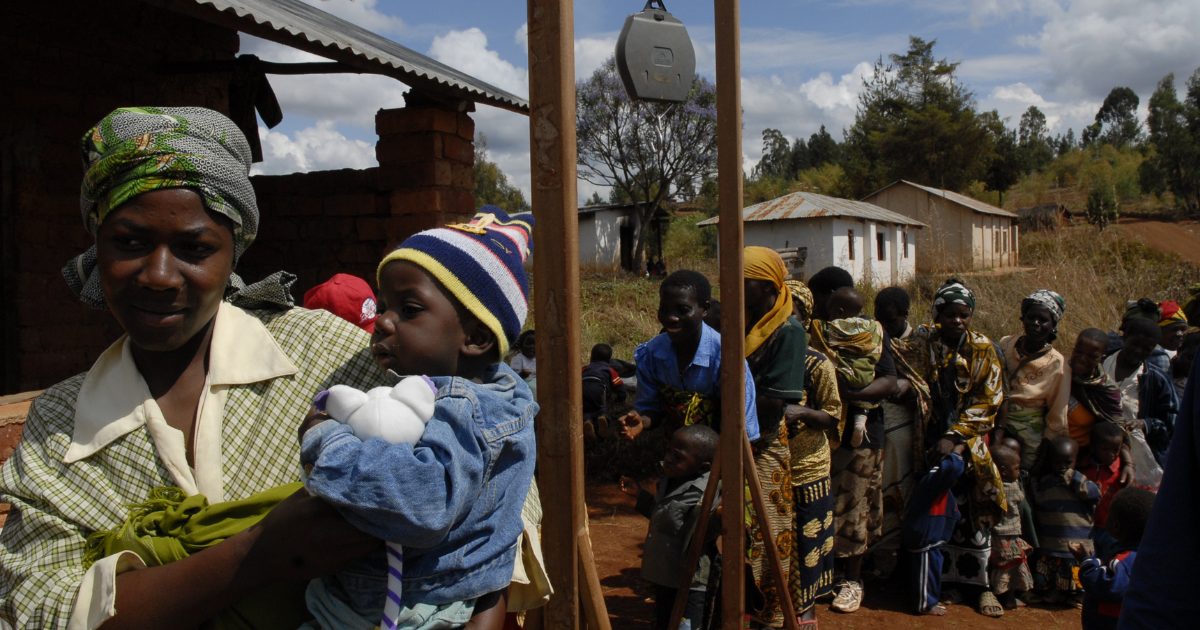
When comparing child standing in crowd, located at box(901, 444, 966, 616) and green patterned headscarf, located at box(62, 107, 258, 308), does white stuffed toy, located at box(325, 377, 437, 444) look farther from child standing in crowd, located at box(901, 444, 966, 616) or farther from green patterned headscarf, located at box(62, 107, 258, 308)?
child standing in crowd, located at box(901, 444, 966, 616)

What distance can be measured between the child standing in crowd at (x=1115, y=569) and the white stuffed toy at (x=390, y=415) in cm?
313

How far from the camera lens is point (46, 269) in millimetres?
4523

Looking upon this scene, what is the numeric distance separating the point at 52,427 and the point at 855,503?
4.04 m

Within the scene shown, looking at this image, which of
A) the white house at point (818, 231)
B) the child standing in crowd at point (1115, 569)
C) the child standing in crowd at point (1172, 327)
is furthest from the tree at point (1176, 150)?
the child standing in crowd at point (1115, 569)

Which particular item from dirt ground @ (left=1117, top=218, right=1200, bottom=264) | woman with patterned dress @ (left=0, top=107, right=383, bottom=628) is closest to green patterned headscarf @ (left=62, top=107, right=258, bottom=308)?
woman with patterned dress @ (left=0, top=107, right=383, bottom=628)

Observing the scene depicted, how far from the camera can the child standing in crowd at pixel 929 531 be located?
459 centimetres

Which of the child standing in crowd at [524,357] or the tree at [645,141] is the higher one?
the tree at [645,141]

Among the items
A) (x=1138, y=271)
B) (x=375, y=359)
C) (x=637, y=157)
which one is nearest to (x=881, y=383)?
(x=375, y=359)

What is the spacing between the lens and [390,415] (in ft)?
3.97

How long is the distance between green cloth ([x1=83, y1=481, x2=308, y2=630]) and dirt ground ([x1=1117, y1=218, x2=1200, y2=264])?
96.9ft

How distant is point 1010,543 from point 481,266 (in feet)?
14.1

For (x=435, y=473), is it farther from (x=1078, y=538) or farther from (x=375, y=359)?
(x=1078, y=538)

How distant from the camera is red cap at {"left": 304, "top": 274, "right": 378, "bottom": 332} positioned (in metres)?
3.35

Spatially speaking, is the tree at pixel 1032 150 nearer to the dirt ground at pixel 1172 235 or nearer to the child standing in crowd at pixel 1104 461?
the dirt ground at pixel 1172 235
